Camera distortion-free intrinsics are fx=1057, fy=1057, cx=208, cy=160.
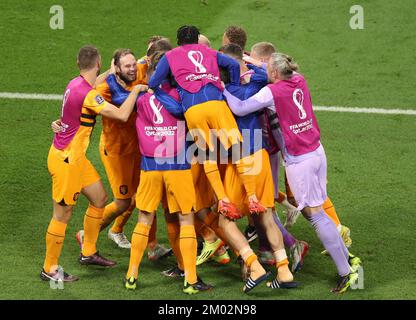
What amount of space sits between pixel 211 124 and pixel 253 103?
0.42 metres

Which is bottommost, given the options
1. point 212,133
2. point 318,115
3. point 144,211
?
point 144,211

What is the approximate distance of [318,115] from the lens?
45.2 feet

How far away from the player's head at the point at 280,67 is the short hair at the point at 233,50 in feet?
1.24

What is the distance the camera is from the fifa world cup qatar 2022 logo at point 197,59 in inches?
371

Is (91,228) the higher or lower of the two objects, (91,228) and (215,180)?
the lower

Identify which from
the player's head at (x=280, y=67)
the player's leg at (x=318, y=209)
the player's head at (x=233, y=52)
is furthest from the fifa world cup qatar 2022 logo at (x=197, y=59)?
the player's leg at (x=318, y=209)

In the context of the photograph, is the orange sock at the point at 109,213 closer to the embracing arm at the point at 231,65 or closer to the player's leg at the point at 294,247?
the player's leg at the point at 294,247

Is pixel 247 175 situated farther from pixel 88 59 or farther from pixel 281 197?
pixel 88 59

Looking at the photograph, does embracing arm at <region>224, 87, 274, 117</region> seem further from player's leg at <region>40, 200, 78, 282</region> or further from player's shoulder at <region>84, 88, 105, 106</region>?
player's leg at <region>40, 200, 78, 282</region>

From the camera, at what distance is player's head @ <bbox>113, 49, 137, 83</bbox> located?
386 inches

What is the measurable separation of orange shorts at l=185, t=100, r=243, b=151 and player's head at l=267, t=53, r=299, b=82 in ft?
1.72

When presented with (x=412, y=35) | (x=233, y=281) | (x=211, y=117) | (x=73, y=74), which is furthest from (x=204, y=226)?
(x=412, y=35)

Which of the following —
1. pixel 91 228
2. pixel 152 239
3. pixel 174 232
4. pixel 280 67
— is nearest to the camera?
pixel 280 67

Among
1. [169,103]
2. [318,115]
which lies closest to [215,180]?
[169,103]
